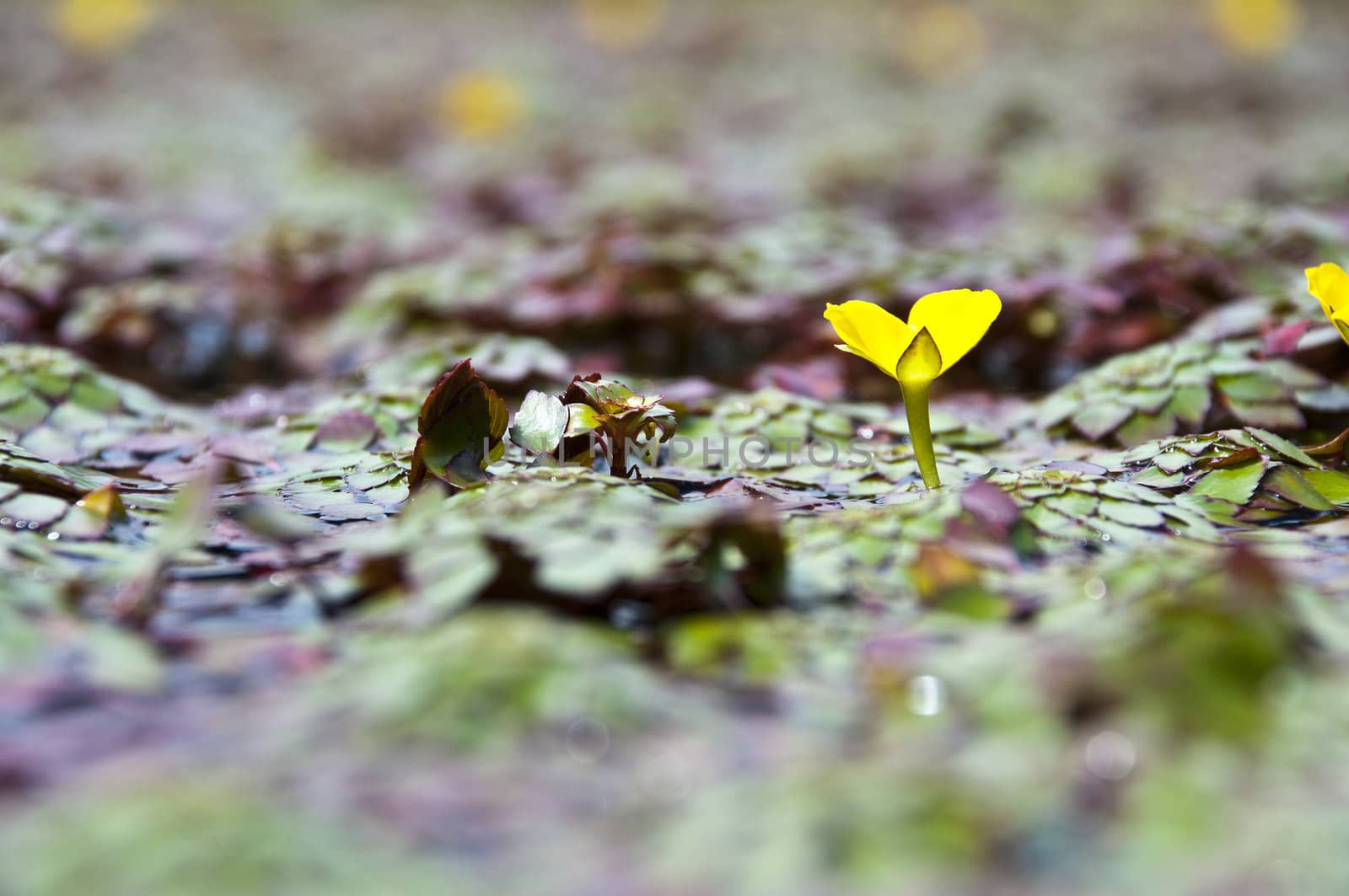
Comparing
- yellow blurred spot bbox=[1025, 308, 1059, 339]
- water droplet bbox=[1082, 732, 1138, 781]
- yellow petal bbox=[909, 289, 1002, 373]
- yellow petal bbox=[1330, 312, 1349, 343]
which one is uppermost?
yellow petal bbox=[909, 289, 1002, 373]

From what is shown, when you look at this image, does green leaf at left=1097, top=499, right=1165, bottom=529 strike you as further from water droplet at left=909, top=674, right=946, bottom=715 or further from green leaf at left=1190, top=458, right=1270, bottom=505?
water droplet at left=909, top=674, right=946, bottom=715

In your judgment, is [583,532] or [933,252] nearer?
[583,532]

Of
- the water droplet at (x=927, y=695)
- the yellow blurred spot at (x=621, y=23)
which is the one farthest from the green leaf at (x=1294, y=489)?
the yellow blurred spot at (x=621, y=23)

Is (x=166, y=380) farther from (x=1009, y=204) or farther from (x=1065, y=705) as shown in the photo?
(x=1009, y=204)

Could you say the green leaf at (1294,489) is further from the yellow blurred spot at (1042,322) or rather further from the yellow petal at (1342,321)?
the yellow blurred spot at (1042,322)

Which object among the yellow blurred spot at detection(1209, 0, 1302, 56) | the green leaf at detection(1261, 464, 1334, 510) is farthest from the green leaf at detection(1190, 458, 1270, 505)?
the yellow blurred spot at detection(1209, 0, 1302, 56)

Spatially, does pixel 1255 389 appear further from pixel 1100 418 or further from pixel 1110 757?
pixel 1110 757

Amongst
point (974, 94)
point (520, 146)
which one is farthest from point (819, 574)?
point (974, 94)

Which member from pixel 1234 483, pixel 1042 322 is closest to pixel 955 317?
pixel 1234 483
